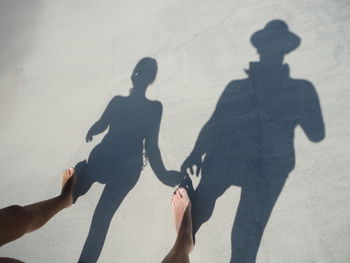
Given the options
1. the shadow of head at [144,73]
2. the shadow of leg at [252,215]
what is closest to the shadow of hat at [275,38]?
the shadow of head at [144,73]

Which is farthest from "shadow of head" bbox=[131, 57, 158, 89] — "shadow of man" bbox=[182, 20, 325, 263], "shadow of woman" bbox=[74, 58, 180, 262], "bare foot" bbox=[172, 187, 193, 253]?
"bare foot" bbox=[172, 187, 193, 253]

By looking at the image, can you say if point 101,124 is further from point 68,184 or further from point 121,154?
point 68,184

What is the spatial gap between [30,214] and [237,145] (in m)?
2.13

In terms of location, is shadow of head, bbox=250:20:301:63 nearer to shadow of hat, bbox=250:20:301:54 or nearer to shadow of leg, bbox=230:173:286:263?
shadow of hat, bbox=250:20:301:54

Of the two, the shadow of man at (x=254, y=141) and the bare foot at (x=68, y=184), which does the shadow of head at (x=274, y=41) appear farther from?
the bare foot at (x=68, y=184)

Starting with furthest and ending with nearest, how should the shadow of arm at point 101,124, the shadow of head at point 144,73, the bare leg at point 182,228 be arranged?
the shadow of head at point 144,73
the shadow of arm at point 101,124
the bare leg at point 182,228

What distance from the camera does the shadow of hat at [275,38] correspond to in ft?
11.1

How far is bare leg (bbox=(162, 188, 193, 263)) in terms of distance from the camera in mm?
2379

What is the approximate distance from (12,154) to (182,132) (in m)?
2.29

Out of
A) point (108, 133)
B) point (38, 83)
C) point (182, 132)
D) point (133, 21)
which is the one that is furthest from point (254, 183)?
point (38, 83)

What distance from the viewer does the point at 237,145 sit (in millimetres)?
2984

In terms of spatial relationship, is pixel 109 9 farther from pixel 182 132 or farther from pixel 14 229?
pixel 14 229

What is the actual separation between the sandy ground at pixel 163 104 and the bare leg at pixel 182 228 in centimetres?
16

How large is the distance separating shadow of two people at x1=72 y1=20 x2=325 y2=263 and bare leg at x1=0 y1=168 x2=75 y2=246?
173mm
